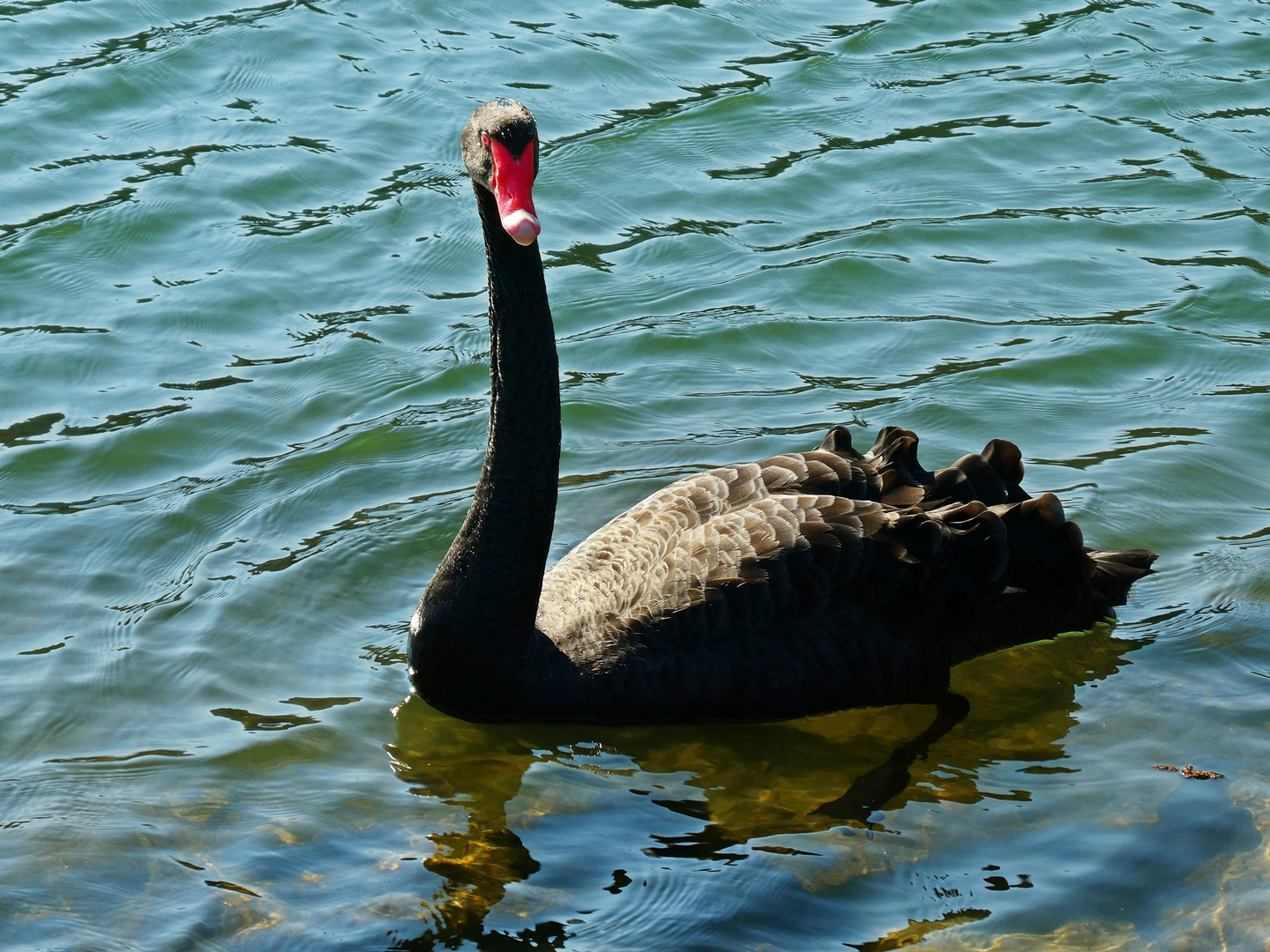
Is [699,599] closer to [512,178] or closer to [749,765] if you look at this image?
[749,765]

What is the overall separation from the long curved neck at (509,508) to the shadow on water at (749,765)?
1.47ft

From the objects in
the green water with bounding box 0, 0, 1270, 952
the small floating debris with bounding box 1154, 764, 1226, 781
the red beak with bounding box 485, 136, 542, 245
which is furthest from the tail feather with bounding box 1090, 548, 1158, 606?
the red beak with bounding box 485, 136, 542, 245

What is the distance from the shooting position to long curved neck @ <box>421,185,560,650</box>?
5957 millimetres

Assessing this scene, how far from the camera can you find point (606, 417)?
8484mm

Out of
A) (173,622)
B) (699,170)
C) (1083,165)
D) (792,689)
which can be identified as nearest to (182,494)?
(173,622)

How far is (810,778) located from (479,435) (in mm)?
3074

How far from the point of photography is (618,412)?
852 centimetres

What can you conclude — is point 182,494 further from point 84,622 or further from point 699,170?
point 699,170

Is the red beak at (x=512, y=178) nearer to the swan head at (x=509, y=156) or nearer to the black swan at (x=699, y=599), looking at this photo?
the swan head at (x=509, y=156)

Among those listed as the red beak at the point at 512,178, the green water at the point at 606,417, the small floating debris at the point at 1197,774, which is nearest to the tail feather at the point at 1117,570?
the green water at the point at 606,417

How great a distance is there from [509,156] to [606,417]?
3.29m

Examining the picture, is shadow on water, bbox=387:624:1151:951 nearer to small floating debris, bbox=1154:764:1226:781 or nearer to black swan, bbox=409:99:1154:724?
black swan, bbox=409:99:1154:724

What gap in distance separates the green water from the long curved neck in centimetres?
47

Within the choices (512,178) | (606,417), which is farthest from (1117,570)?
(512,178)
